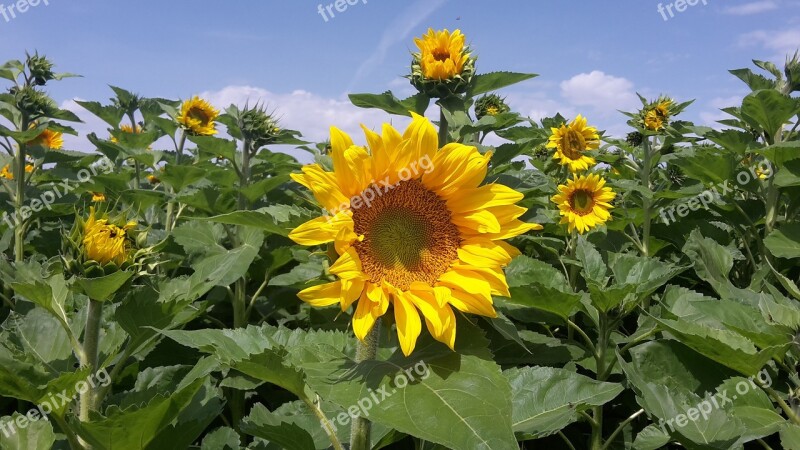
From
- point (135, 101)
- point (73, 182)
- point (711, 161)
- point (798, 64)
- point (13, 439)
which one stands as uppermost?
point (135, 101)

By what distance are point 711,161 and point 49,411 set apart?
369 cm

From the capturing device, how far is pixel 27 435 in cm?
173

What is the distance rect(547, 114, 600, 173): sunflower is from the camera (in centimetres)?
462

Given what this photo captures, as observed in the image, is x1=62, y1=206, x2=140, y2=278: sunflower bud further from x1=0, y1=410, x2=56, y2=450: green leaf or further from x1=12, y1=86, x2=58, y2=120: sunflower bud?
x1=12, y1=86, x2=58, y2=120: sunflower bud

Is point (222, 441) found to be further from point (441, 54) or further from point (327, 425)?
point (441, 54)

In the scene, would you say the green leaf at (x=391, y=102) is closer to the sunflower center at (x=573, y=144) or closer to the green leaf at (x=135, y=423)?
the green leaf at (x=135, y=423)

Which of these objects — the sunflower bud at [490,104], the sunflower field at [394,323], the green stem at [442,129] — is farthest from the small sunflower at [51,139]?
the green stem at [442,129]

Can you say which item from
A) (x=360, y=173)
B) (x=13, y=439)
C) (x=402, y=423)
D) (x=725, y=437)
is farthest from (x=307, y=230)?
(x=725, y=437)

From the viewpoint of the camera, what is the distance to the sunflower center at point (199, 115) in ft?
17.3

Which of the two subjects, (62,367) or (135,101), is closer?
(62,367)

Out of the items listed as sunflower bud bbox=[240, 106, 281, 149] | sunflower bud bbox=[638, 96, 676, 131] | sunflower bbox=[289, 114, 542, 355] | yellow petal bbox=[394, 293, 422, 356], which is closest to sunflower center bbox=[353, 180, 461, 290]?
sunflower bbox=[289, 114, 542, 355]

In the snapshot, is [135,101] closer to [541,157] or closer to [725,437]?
[541,157]

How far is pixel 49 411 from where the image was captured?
1681 millimetres

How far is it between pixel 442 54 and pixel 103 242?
1.27 meters
